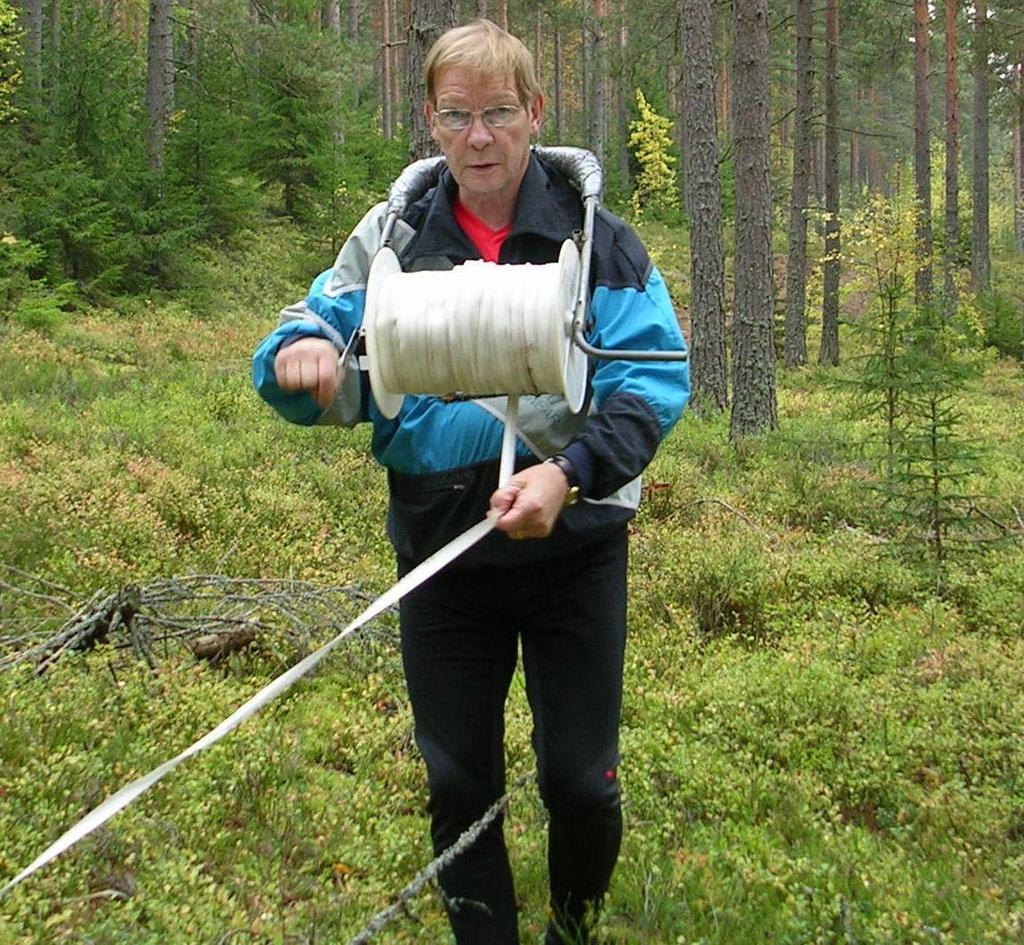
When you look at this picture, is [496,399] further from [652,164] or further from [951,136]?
[652,164]

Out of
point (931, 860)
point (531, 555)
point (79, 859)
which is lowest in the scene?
point (931, 860)

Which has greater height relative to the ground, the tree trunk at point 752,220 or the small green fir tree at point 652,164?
the small green fir tree at point 652,164

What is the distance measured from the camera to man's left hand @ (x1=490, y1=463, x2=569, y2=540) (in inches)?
83.4

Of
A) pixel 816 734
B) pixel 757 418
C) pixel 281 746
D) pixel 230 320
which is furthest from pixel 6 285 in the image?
pixel 816 734

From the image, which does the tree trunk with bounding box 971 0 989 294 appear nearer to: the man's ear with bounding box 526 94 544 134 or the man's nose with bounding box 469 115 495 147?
the man's ear with bounding box 526 94 544 134

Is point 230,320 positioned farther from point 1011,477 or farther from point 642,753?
point 642,753

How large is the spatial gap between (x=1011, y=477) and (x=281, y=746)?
7606 millimetres

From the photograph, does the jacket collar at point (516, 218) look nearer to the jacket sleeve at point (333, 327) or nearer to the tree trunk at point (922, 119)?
the jacket sleeve at point (333, 327)

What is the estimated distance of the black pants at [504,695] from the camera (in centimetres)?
254

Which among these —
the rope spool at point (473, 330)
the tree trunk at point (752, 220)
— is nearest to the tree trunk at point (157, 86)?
the tree trunk at point (752, 220)

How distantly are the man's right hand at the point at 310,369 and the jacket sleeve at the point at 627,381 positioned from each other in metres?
0.52

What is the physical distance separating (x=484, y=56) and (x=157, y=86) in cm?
1853

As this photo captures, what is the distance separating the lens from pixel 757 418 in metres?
11.0

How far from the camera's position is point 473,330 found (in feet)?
7.28
